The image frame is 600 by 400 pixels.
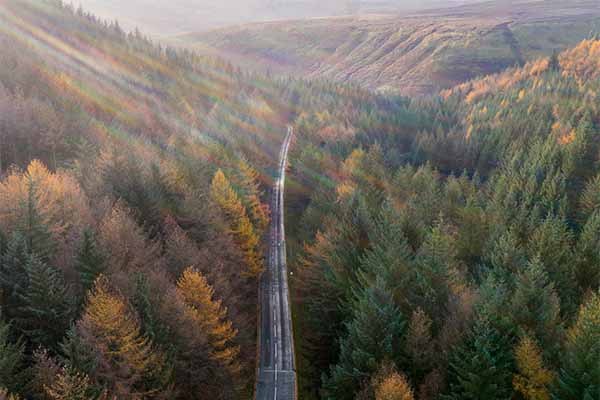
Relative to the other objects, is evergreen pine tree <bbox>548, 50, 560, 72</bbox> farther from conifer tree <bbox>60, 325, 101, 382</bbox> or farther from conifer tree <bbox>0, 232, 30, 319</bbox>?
conifer tree <bbox>60, 325, 101, 382</bbox>

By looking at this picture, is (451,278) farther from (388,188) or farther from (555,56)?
(555,56)

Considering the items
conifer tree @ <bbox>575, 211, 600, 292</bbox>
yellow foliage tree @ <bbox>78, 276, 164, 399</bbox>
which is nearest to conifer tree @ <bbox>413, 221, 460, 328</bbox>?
conifer tree @ <bbox>575, 211, 600, 292</bbox>

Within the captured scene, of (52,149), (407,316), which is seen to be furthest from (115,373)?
(52,149)

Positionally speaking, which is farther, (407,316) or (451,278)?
(451,278)

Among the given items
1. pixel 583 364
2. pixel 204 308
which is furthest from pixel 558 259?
pixel 204 308

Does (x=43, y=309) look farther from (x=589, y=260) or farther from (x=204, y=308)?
(x=589, y=260)
